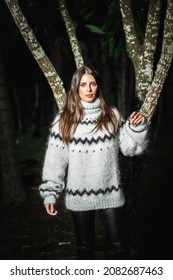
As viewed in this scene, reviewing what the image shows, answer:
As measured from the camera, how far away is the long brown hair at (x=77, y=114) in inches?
163

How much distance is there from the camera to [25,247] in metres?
6.85

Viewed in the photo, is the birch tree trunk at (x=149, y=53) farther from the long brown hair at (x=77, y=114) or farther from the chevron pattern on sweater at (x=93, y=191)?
the chevron pattern on sweater at (x=93, y=191)

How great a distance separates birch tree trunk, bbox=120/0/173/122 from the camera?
4.95m

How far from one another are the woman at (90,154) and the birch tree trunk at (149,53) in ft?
2.93

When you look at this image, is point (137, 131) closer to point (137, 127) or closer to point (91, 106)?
point (137, 127)

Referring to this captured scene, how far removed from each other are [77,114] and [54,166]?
1.79 feet

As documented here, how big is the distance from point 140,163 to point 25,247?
8.46ft

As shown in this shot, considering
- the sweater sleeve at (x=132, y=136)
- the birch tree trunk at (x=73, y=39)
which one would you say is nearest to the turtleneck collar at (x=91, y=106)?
the sweater sleeve at (x=132, y=136)

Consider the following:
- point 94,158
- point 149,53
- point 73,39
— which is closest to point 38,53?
point 73,39

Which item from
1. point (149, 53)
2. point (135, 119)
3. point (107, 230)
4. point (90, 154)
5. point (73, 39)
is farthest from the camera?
point (73, 39)

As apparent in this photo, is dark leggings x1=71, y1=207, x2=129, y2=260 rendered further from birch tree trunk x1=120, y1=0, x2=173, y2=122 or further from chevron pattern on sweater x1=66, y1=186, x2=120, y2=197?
birch tree trunk x1=120, y1=0, x2=173, y2=122

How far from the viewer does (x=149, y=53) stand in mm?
5125

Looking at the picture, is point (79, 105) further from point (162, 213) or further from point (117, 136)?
point (162, 213)

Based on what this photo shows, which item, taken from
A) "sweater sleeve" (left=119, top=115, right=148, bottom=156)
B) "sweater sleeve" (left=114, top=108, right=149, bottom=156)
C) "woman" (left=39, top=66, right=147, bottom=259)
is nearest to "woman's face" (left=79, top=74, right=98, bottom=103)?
"woman" (left=39, top=66, right=147, bottom=259)
